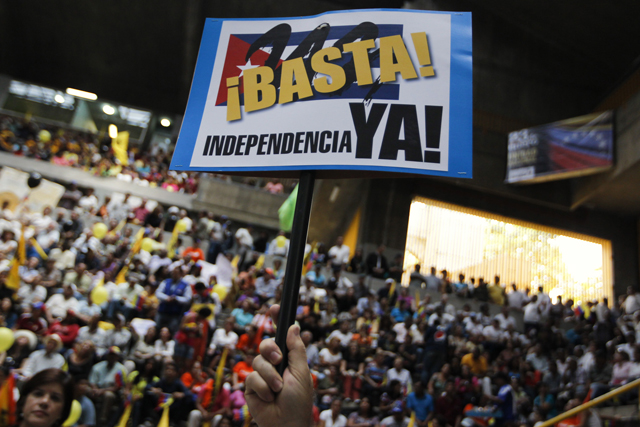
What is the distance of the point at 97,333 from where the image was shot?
705 centimetres

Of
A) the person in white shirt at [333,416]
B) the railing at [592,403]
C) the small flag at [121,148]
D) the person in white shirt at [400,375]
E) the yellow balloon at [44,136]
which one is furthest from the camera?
the yellow balloon at [44,136]

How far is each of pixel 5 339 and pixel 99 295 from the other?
75.3 inches

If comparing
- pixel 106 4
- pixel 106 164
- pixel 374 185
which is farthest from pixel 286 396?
pixel 106 4

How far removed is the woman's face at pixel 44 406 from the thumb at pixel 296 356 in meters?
1.30

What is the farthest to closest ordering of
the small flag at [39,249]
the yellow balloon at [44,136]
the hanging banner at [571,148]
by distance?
1. the yellow balloon at [44,136]
2. the hanging banner at [571,148]
3. the small flag at [39,249]

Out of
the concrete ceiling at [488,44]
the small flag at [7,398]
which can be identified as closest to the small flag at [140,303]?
the small flag at [7,398]

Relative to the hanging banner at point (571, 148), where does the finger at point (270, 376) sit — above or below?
below

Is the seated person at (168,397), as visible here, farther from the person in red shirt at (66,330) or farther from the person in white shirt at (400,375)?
the person in white shirt at (400,375)

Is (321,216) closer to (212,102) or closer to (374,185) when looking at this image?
(374,185)

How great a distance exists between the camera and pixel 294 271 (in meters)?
1.48

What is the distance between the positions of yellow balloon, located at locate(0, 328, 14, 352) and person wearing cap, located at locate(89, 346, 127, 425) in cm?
106

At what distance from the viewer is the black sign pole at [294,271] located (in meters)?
1.41

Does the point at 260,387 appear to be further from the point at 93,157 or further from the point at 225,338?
the point at 93,157

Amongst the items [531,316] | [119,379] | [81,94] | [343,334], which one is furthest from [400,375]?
[81,94]
